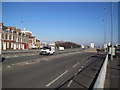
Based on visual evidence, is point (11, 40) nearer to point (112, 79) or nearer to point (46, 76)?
point (46, 76)

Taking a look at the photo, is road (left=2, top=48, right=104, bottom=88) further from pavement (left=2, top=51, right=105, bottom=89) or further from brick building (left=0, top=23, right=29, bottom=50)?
brick building (left=0, top=23, right=29, bottom=50)

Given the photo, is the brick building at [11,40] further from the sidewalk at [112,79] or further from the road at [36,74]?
the sidewalk at [112,79]

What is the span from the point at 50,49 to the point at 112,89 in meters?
32.6

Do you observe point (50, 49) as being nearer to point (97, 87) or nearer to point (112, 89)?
point (112, 89)

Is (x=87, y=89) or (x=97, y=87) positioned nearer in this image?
(x=97, y=87)

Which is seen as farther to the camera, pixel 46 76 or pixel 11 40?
pixel 11 40

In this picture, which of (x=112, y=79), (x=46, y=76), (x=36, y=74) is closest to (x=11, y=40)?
(x=36, y=74)

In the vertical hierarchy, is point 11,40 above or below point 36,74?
above

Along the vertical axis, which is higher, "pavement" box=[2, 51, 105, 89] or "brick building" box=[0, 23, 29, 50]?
"brick building" box=[0, 23, 29, 50]

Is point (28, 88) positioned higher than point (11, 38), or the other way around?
point (11, 38)

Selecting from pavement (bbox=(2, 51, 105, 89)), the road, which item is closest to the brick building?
the road

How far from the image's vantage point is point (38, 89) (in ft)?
25.9

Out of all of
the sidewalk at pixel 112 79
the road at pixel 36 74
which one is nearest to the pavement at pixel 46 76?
the road at pixel 36 74

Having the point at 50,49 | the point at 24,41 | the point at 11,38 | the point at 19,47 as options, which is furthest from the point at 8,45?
the point at 50,49
